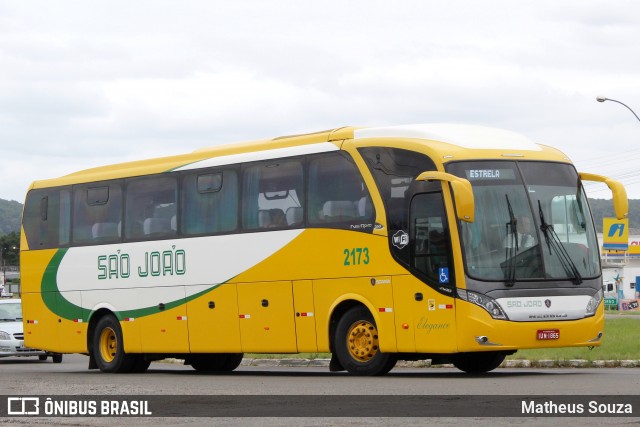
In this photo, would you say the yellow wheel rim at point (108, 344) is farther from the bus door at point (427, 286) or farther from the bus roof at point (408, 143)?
the bus door at point (427, 286)

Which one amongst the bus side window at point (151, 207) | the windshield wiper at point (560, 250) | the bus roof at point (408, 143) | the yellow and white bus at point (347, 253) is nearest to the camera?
the yellow and white bus at point (347, 253)

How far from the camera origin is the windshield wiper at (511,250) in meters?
18.5

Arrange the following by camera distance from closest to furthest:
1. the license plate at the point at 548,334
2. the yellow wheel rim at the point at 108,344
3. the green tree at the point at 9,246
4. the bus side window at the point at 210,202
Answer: the license plate at the point at 548,334 → the bus side window at the point at 210,202 → the yellow wheel rim at the point at 108,344 → the green tree at the point at 9,246

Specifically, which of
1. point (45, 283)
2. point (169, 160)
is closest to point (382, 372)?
point (169, 160)

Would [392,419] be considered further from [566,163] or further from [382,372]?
[566,163]

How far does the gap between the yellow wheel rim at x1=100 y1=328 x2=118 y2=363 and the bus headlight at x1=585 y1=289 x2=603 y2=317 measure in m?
9.82

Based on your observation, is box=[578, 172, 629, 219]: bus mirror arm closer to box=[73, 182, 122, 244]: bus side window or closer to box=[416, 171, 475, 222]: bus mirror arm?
box=[416, 171, 475, 222]: bus mirror arm

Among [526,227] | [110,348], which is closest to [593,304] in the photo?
[526,227]

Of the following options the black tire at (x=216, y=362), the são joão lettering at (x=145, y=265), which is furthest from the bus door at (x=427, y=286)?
the black tire at (x=216, y=362)

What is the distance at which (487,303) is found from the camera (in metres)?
Result: 18.4

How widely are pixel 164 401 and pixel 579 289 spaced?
6807mm

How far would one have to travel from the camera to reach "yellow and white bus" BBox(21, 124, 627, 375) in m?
18.6

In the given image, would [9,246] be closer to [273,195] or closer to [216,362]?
[216,362]

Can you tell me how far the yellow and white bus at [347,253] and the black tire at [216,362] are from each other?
0.05 metres
